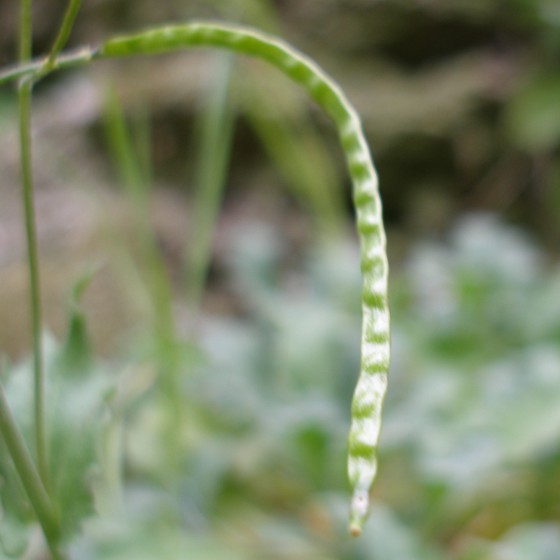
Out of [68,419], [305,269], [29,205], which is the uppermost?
[29,205]

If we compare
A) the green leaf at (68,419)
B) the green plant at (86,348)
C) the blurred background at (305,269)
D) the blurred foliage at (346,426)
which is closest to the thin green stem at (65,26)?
the green plant at (86,348)

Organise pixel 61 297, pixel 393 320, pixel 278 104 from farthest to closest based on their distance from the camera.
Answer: pixel 278 104, pixel 61 297, pixel 393 320

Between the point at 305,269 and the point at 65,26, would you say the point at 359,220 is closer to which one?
the point at 65,26

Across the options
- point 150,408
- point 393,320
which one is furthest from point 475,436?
point 150,408

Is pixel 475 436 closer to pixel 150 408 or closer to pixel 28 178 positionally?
pixel 150 408

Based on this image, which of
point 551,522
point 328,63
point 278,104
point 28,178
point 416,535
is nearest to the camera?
point 28,178

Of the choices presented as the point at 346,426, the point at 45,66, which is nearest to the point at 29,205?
the point at 45,66

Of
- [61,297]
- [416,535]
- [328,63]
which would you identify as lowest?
[61,297]
